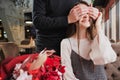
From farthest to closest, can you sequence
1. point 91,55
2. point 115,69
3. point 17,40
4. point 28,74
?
point 17,40 → point 115,69 → point 91,55 → point 28,74

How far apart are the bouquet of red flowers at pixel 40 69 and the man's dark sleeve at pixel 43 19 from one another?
0.22m

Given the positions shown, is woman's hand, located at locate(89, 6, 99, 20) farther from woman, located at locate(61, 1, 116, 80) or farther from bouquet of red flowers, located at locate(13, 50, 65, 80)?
bouquet of red flowers, located at locate(13, 50, 65, 80)

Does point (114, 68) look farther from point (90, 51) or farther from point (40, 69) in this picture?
point (40, 69)

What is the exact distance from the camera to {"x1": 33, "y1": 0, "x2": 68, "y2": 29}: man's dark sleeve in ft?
4.36

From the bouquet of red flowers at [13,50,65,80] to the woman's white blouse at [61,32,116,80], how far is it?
0.61 feet

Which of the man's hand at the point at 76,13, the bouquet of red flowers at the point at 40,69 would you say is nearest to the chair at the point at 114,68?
the man's hand at the point at 76,13

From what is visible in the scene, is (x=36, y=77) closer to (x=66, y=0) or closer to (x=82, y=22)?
(x=82, y=22)

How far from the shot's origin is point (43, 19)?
53.5 inches

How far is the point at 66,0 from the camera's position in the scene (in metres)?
1.41

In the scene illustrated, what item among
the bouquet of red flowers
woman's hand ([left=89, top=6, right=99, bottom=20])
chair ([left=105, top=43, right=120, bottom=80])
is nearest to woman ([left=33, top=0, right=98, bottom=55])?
woman's hand ([left=89, top=6, right=99, bottom=20])

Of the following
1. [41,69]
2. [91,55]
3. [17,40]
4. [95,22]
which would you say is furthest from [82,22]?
[17,40]

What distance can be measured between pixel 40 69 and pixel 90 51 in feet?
1.03

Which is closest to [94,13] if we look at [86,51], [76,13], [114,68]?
[76,13]

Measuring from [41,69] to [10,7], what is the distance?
9.62 m
